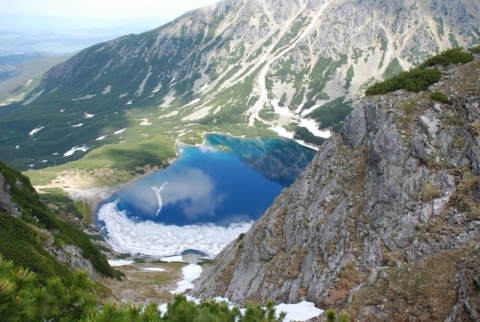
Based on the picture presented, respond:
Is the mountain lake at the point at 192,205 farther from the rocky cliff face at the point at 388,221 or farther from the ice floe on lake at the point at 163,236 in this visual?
the rocky cliff face at the point at 388,221

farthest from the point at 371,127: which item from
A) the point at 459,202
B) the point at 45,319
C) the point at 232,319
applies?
the point at 45,319

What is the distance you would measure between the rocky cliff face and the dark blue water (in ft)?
309

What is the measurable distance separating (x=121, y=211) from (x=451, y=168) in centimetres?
12994

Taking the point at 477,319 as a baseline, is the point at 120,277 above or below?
below

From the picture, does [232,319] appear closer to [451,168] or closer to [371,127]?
[451,168]

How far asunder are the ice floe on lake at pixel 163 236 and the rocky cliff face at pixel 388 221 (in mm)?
75250

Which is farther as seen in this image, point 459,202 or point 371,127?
point 371,127

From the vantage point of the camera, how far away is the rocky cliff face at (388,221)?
17.7 meters

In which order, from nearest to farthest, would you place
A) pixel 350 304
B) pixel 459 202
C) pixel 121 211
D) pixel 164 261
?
pixel 350 304 → pixel 459 202 → pixel 164 261 → pixel 121 211

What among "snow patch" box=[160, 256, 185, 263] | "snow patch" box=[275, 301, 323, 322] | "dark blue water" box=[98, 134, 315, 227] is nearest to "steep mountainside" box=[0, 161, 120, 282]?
"snow patch" box=[275, 301, 323, 322]

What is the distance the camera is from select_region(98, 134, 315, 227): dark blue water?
5276 inches

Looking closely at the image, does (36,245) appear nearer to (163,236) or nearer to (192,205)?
(163,236)

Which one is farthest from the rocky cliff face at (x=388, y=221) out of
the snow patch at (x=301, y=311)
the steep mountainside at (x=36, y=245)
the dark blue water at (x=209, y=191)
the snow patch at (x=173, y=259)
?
the dark blue water at (x=209, y=191)

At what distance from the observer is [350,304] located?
741 inches
